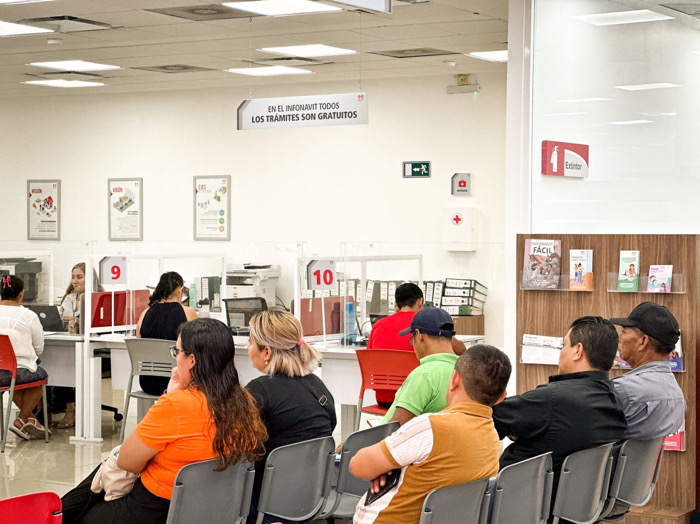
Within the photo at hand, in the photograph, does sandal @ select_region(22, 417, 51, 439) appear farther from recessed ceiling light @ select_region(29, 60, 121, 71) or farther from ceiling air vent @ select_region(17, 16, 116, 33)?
recessed ceiling light @ select_region(29, 60, 121, 71)

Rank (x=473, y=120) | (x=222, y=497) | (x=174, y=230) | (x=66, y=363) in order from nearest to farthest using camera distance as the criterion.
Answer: (x=222, y=497), (x=66, y=363), (x=473, y=120), (x=174, y=230)

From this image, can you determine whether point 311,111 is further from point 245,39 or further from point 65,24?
point 65,24

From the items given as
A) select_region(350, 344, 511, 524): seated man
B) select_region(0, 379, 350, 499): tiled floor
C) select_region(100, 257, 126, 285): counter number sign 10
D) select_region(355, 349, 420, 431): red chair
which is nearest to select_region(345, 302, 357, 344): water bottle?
select_region(0, 379, 350, 499): tiled floor

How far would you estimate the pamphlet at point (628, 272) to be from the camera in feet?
17.3

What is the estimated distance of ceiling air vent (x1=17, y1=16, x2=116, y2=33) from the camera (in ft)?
25.6

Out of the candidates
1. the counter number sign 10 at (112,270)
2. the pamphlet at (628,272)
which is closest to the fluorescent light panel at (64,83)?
the counter number sign 10 at (112,270)

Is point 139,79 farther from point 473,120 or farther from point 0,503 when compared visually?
point 0,503

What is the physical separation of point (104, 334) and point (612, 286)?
4.33 m

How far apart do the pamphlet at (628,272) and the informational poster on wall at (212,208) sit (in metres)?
6.82

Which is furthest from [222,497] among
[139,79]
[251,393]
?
[139,79]

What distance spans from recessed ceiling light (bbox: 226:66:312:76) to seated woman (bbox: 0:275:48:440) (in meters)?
3.73

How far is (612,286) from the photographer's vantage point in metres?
5.36

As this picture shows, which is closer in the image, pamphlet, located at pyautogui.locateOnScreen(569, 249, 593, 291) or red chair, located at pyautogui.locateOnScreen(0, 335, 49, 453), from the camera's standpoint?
pamphlet, located at pyautogui.locateOnScreen(569, 249, 593, 291)

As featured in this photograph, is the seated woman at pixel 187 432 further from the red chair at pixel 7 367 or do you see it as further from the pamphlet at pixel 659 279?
the red chair at pixel 7 367
